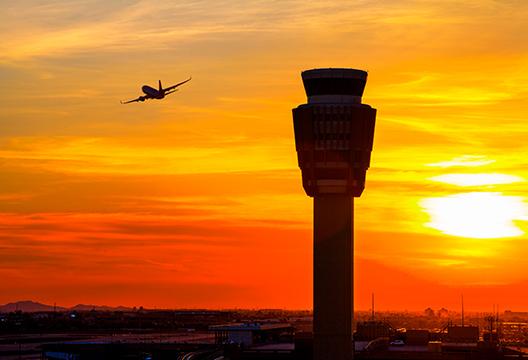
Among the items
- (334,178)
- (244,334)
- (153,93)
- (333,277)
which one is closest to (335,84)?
(334,178)

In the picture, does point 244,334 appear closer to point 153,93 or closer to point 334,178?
point 334,178

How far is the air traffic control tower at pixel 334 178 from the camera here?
135000mm

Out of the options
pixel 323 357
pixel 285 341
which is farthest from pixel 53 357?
pixel 323 357

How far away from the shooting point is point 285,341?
175000mm

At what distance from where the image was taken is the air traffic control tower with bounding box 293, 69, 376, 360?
13500 centimetres

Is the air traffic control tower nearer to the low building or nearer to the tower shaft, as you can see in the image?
the tower shaft

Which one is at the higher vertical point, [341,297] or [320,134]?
[320,134]

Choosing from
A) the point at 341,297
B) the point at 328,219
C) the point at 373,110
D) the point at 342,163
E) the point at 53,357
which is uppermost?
the point at 373,110

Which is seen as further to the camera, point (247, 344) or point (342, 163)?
point (247, 344)

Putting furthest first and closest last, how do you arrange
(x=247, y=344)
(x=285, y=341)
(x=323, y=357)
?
1. (x=285, y=341)
2. (x=247, y=344)
3. (x=323, y=357)

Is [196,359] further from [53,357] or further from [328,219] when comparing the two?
[53,357]

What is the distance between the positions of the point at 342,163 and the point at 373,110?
10.4 meters

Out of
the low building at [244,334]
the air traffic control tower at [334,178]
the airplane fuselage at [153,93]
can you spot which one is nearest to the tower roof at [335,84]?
the air traffic control tower at [334,178]

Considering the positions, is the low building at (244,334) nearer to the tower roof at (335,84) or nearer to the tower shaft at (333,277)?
the tower shaft at (333,277)
